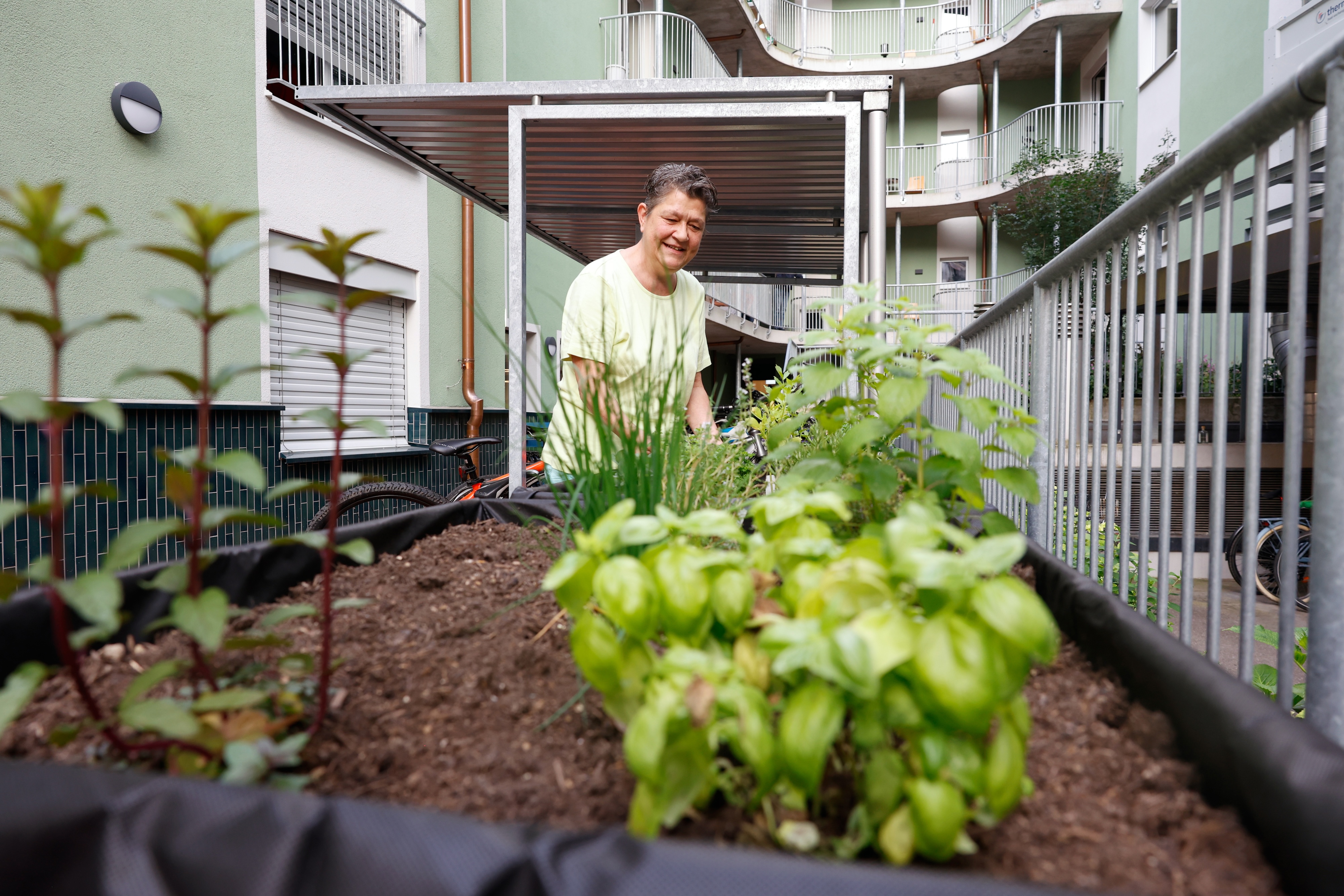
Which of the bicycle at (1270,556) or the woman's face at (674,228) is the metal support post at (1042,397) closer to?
the woman's face at (674,228)

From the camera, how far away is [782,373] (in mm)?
3570

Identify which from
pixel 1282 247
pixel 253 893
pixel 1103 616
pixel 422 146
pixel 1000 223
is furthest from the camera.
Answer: pixel 1000 223

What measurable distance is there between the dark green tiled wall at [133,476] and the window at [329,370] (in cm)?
24

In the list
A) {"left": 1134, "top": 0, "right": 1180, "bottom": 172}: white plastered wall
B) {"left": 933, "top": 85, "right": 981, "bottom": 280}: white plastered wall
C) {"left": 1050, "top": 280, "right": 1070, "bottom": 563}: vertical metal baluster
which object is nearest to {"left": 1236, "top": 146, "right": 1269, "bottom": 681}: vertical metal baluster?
{"left": 1050, "top": 280, "right": 1070, "bottom": 563}: vertical metal baluster

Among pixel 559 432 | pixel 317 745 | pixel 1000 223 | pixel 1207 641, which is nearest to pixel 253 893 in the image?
pixel 317 745

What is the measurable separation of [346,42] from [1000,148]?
1680 cm

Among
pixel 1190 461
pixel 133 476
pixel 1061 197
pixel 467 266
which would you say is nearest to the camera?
pixel 1190 461

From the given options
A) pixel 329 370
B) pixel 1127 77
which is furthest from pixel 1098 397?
pixel 1127 77

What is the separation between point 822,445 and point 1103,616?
1146mm

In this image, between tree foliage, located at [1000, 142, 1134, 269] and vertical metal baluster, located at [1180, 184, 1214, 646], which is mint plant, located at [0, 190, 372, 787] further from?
tree foliage, located at [1000, 142, 1134, 269]

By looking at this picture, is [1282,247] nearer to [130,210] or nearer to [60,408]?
[60,408]

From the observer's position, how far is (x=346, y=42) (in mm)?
6121

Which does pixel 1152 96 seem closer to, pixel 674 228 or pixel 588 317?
pixel 674 228

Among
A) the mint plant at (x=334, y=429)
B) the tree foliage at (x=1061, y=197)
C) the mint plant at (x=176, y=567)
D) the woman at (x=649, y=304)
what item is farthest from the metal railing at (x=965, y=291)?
the mint plant at (x=176, y=567)
